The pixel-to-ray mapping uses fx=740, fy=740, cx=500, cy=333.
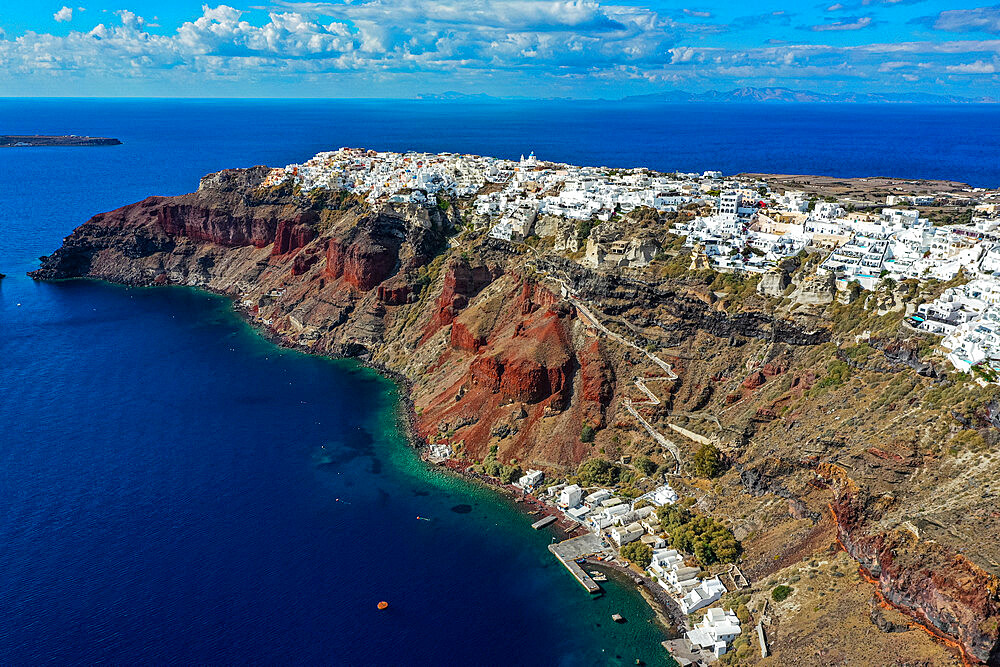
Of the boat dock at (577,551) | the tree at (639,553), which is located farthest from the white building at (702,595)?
the boat dock at (577,551)

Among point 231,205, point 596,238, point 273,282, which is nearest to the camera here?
point 596,238

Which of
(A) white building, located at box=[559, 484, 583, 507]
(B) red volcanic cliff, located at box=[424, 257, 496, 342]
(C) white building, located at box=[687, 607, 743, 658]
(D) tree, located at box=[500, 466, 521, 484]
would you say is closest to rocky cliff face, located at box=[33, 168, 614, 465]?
(B) red volcanic cliff, located at box=[424, 257, 496, 342]

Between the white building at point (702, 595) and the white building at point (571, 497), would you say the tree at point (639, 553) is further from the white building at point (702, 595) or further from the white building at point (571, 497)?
the white building at point (571, 497)

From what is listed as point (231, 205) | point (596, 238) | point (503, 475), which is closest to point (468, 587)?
Answer: point (503, 475)

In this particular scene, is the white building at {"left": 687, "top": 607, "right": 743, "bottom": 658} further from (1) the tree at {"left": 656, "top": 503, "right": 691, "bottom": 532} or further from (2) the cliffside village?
(2) the cliffside village

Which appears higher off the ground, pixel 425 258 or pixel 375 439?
pixel 425 258

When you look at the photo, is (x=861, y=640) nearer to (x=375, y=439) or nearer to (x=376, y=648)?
(x=376, y=648)
